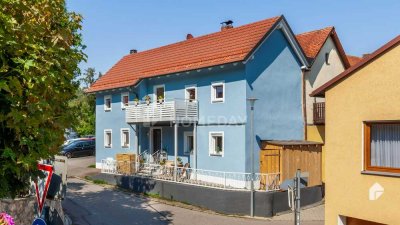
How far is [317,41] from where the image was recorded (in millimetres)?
21969

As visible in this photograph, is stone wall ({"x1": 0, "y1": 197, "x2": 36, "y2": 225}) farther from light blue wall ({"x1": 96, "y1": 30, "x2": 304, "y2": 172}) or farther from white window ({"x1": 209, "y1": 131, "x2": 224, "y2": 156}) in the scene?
white window ({"x1": 209, "y1": 131, "x2": 224, "y2": 156})

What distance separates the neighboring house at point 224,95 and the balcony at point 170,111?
5cm

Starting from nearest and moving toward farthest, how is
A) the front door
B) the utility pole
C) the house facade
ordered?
the utility pole
the house facade
the front door

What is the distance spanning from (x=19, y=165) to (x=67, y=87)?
2051 mm

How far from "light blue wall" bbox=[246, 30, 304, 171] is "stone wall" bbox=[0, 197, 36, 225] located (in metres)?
11.7

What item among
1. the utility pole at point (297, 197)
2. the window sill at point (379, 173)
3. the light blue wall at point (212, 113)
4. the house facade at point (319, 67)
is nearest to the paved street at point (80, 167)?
the light blue wall at point (212, 113)

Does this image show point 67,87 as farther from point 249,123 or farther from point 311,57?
point 311,57

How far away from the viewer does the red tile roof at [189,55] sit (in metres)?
19.1

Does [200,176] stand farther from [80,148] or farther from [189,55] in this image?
[80,148]

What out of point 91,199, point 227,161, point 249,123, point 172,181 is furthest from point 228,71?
point 91,199

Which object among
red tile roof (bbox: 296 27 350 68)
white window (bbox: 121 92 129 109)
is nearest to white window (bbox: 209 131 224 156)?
red tile roof (bbox: 296 27 350 68)

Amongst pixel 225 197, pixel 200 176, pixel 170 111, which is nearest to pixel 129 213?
pixel 225 197

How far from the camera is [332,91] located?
29.8 feet

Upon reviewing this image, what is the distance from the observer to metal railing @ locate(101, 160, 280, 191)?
16781 millimetres
